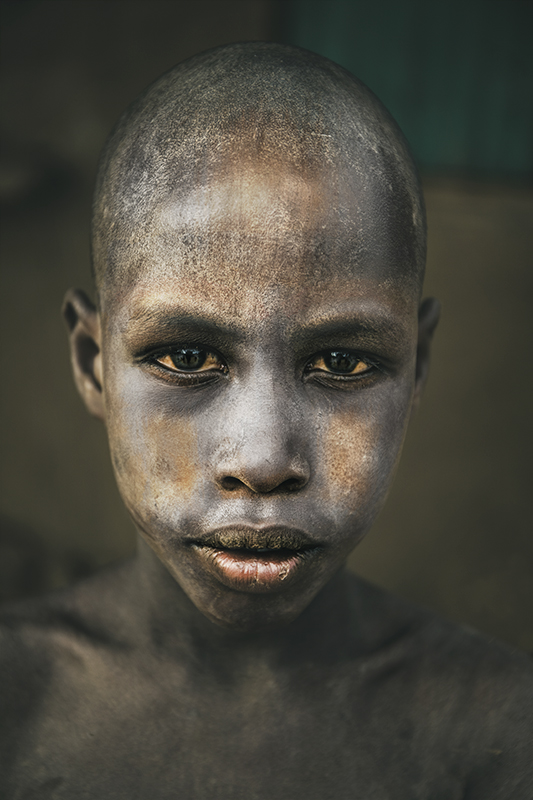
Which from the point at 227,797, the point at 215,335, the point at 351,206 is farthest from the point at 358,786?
the point at 351,206

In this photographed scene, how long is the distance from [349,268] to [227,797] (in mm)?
1010

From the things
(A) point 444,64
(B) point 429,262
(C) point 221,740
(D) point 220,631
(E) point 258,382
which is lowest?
(C) point 221,740

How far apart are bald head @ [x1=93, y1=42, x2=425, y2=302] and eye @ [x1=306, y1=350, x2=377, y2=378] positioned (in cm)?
16

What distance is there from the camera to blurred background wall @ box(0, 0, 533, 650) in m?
2.46

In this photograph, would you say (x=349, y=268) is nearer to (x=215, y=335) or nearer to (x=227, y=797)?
(x=215, y=335)

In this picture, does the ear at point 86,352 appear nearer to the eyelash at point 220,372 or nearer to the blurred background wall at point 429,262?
the eyelash at point 220,372

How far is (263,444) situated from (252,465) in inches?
1.5

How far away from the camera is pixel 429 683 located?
5.58ft

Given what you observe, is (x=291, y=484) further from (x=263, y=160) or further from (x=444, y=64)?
(x=444, y=64)

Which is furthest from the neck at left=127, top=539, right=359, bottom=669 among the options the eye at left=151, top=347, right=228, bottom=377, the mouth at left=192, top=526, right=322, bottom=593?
the eye at left=151, top=347, right=228, bottom=377

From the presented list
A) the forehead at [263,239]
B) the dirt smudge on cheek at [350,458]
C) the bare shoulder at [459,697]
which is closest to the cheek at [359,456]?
the dirt smudge on cheek at [350,458]

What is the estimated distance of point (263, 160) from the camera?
1278 mm

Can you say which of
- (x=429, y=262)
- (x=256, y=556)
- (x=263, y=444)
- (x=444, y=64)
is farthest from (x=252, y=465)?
(x=444, y=64)

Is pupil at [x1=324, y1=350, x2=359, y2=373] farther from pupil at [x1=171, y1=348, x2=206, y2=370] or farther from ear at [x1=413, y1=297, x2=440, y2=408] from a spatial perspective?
ear at [x1=413, y1=297, x2=440, y2=408]
